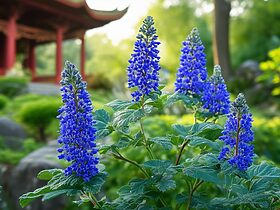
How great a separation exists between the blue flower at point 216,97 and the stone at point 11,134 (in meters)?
5.20

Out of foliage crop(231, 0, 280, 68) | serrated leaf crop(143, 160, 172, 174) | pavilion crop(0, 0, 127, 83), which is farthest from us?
foliage crop(231, 0, 280, 68)

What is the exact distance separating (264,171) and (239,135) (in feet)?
0.59

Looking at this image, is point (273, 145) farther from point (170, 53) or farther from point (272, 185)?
point (170, 53)

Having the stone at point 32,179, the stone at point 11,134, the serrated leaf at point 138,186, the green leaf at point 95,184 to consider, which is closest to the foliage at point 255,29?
the stone at point 11,134

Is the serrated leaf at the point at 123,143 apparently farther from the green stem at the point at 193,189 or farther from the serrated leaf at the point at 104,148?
the green stem at the point at 193,189

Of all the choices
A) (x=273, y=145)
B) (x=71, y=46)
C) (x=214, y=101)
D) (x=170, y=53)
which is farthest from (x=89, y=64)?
(x=214, y=101)

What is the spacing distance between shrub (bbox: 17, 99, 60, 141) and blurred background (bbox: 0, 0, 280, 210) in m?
0.02

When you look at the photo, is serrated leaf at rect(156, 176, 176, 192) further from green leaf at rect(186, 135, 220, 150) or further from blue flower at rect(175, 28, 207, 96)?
blue flower at rect(175, 28, 207, 96)

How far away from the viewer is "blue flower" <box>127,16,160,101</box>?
6.66 feet

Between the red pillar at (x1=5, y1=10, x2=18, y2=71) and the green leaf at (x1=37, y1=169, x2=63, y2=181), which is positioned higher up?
the red pillar at (x1=5, y1=10, x2=18, y2=71)

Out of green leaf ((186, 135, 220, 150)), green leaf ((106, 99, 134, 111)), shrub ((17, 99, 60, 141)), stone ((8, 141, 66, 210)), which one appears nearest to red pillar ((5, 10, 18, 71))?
shrub ((17, 99, 60, 141))

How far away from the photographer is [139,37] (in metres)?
2.04

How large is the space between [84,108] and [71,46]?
40.2m

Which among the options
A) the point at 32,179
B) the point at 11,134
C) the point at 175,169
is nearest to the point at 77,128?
the point at 175,169
